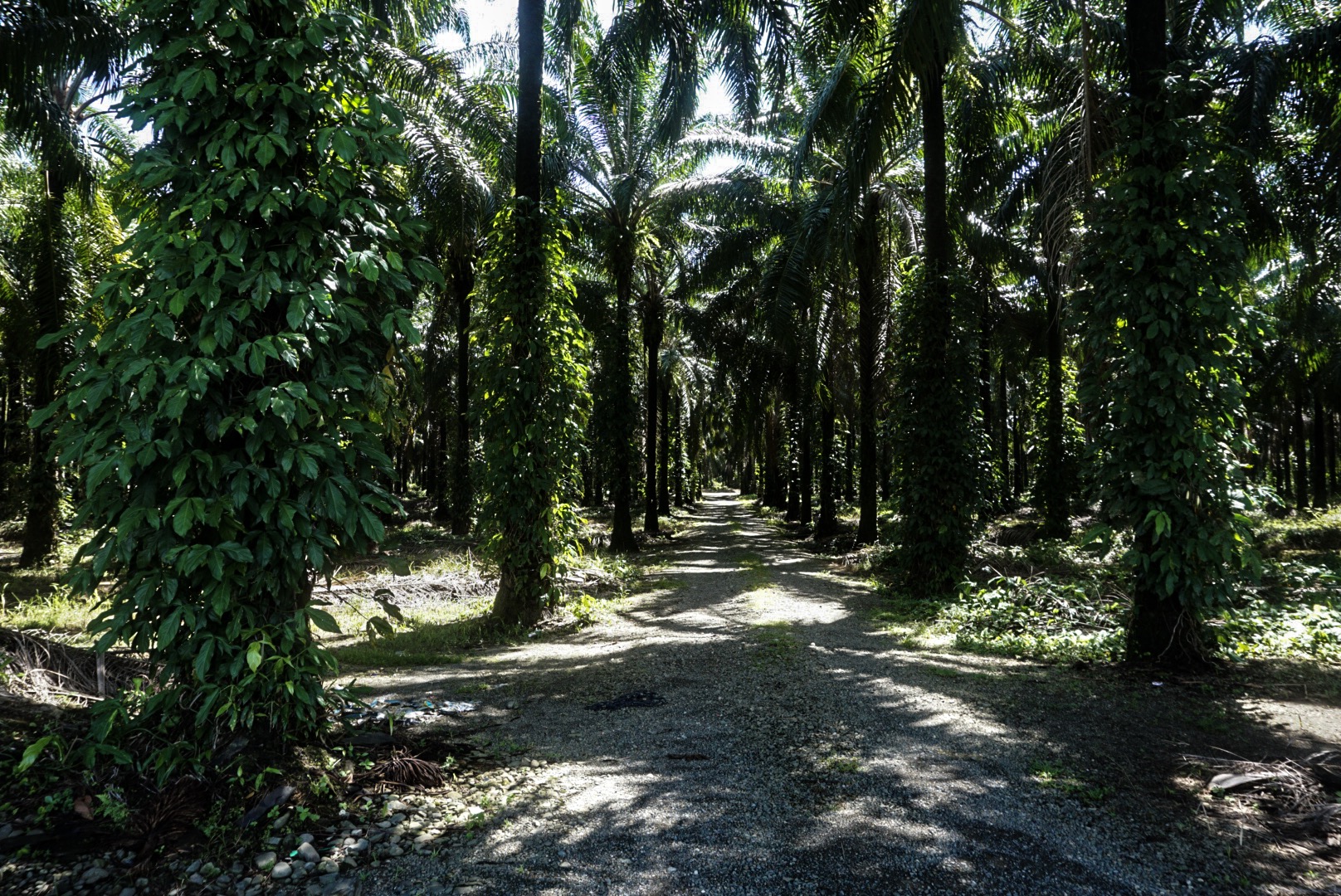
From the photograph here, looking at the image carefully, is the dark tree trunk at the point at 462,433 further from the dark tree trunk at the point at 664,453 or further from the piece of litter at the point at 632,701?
the piece of litter at the point at 632,701

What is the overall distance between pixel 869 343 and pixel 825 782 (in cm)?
1344

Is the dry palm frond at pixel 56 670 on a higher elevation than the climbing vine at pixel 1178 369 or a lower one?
lower

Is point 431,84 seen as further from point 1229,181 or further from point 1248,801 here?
point 1248,801

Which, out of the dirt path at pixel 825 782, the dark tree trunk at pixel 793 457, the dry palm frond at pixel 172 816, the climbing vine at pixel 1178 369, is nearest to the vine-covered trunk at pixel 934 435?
the dirt path at pixel 825 782

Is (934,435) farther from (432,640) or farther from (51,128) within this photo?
(51,128)

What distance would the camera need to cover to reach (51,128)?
392 inches

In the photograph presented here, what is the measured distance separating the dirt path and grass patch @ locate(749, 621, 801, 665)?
5cm

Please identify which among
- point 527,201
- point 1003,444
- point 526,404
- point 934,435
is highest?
point 527,201

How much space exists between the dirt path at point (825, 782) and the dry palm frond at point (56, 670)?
1840 millimetres

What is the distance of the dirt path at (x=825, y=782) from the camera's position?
2949 millimetres

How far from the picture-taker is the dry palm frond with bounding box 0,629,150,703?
179 inches

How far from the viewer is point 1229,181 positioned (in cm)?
570

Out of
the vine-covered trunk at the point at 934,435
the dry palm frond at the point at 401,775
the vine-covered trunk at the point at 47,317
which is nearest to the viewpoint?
the dry palm frond at the point at 401,775

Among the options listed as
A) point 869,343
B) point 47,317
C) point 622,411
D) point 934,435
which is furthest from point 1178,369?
point 47,317
